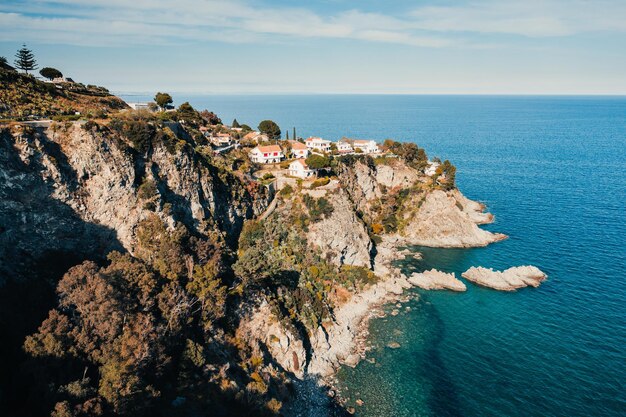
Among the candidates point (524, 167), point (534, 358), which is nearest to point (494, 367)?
point (534, 358)

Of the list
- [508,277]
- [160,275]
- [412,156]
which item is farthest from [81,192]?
[412,156]

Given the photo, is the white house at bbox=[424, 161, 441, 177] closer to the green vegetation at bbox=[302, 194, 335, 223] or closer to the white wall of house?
the white wall of house

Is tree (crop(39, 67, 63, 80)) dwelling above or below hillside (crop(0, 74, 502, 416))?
above

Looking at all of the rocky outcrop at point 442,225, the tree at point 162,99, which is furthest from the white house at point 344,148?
the tree at point 162,99

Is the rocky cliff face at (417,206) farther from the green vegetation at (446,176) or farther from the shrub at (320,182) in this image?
the shrub at (320,182)

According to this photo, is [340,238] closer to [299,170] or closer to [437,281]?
[437,281]

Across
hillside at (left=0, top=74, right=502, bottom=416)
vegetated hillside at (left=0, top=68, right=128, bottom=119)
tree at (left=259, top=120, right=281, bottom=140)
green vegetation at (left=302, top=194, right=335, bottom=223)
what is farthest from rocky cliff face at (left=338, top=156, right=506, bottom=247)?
vegetated hillside at (left=0, top=68, right=128, bottom=119)

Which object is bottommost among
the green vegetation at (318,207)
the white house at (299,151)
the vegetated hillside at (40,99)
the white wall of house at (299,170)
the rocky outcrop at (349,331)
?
the rocky outcrop at (349,331)
